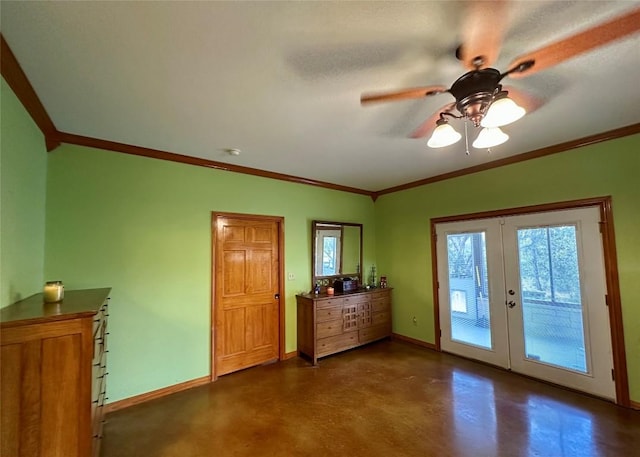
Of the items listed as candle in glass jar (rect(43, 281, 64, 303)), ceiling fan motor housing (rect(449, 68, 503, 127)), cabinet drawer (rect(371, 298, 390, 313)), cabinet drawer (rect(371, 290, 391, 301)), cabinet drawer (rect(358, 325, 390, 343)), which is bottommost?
cabinet drawer (rect(358, 325, 390, 343))

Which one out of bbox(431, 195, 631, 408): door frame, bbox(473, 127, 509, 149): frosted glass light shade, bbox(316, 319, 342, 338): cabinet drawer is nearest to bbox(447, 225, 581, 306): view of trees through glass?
bbox(431, 195, 631, 408): door frame

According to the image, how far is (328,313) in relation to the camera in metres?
4.10

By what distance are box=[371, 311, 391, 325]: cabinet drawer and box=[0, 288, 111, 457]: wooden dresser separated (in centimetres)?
373

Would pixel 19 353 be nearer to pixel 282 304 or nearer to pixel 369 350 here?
pixel 282 304

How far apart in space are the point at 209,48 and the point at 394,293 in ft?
14.6

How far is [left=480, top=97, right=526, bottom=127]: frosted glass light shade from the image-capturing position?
1.61 m

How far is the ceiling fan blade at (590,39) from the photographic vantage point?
134 centimetres

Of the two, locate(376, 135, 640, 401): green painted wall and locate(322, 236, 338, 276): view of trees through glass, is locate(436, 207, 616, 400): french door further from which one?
locate(322, 236, 338, 276): view of trees through glass

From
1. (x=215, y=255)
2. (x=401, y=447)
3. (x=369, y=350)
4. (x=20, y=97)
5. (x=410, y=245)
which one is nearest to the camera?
(x=20, y=97)

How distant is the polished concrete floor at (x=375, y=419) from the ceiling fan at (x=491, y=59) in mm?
2361

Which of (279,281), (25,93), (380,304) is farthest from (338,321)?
(25,93)

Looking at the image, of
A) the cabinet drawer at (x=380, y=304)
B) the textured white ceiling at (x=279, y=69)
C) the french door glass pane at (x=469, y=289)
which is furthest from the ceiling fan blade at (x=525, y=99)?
the cabinet drawer at (x=380, y=304)

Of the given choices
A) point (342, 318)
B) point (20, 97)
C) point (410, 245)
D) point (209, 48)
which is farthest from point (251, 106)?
point (410, 245)

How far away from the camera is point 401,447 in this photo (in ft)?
7.44
